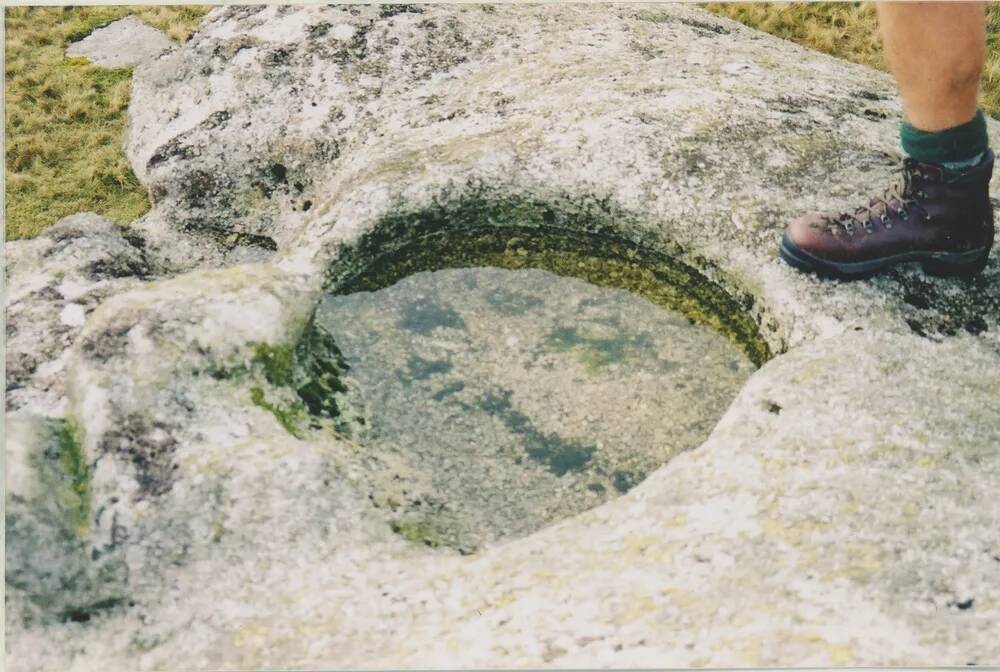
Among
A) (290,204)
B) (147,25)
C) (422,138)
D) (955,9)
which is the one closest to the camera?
(955,9)

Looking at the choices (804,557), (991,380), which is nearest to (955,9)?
(991,380)

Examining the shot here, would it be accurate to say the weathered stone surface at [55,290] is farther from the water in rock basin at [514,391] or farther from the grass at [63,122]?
the grass at [63,122]

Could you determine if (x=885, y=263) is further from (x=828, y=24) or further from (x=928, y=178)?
(x=828, y=24)

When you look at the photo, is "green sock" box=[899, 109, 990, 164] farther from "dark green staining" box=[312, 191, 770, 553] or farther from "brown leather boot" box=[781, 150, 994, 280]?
"dark green staining" box=[312, 191, 770, 553]

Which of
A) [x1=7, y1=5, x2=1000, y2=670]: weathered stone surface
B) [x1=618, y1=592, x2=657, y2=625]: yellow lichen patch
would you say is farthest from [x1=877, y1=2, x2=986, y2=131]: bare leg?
[x1=618, y1=592, x2=657, y2=625]: yellow lichen patch

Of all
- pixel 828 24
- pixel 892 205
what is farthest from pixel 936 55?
pixel 828 24

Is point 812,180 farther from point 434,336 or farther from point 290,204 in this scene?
point 290,204

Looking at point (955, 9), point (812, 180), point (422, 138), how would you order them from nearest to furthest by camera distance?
point (955, 9) → point (812, 180) → point (422, 138)
